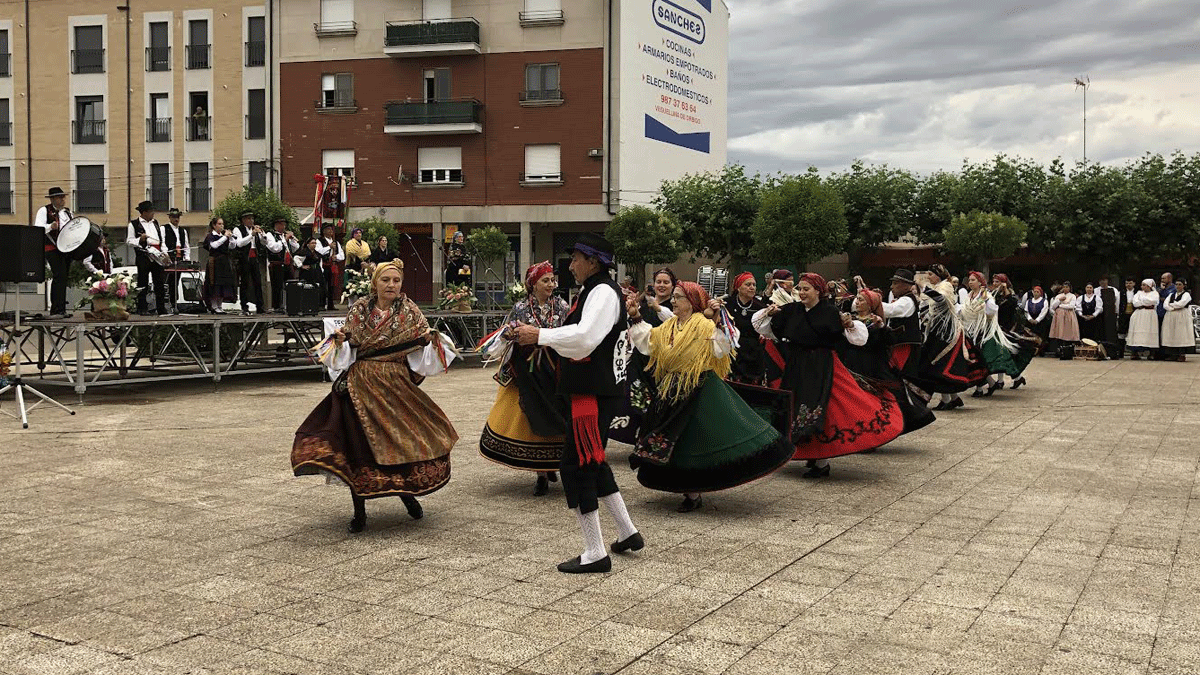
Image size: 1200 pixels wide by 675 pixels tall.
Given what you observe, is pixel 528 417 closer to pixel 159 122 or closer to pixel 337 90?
pixel 337 90

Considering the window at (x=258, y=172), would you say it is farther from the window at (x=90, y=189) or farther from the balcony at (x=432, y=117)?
the window at (x=90, y=189)

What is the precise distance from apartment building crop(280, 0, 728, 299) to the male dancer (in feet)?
100

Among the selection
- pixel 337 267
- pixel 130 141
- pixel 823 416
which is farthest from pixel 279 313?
pixel 130 141

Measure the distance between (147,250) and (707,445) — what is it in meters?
11.2

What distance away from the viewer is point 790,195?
32.9m

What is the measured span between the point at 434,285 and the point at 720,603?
3444 centimetres

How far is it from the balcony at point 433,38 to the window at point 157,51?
9.31 m

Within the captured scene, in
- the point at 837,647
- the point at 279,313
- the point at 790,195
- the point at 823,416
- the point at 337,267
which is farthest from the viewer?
the point at 790,195

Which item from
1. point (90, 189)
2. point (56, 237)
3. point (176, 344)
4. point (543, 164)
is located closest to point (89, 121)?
point (90, 189)

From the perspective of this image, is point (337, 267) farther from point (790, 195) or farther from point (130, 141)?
point (130, 141)

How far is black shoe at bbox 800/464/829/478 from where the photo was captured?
28.5 feet

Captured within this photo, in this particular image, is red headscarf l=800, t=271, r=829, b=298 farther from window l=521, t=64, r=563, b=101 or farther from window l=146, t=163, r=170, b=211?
window l=146, t=163, r=170, b=211

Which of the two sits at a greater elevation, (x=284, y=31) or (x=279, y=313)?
Result: (x=284, y=31)

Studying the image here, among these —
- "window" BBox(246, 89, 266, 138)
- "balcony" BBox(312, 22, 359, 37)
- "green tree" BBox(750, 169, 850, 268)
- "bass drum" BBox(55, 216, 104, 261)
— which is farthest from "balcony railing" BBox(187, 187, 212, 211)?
"bass drum" BBox(55, 216, 104, 261)
